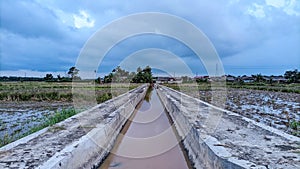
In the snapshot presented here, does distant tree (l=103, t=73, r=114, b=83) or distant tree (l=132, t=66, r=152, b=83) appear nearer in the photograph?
distant tree (l=103, t=73, r=114, b=83)

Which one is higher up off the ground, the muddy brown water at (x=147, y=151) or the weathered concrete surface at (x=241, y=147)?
the weathered concrete surface at (x=241, y=147)

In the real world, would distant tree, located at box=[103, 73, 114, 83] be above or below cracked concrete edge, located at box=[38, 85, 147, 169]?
above

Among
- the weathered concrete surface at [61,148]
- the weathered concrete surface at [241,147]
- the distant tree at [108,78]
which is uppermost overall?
the distant tree at [108,78]

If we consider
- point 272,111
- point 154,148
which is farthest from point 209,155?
point 272,111

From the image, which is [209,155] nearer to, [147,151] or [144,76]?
[147,151]

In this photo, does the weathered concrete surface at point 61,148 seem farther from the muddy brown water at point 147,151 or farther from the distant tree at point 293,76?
the distant tree at point 293,76

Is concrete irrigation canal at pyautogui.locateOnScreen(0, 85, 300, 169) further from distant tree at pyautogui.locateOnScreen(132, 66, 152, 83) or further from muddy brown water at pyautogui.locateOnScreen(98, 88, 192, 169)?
distant tree at pyautogui.locateOnScreen(132, 66, 152, 83)

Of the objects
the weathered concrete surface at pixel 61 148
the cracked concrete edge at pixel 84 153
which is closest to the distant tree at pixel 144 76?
the weathered concrete surface at pixel 61 148

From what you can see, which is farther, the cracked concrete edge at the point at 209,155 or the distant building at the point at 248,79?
the distant building at the point at 248,79

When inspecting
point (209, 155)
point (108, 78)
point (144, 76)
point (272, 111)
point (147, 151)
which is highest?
point (144, 76)

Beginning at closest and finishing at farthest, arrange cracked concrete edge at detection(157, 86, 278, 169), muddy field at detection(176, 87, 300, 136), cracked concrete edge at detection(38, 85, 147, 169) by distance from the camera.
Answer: cracked concrete edge at detection(157, 86, 278, 169), cracked concrete edge at detection(38, 85, 147, 169), muddy field at detection(176, 87, 300, 136)

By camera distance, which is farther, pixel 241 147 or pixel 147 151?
pixel 147 151

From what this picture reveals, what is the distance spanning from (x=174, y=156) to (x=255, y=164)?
203 cm

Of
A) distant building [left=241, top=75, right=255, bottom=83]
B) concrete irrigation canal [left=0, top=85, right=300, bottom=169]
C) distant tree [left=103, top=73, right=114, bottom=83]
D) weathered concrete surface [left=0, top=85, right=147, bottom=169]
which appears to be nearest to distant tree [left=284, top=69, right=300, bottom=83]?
distant building [left=241, top=75, right=255, bottom=83]
